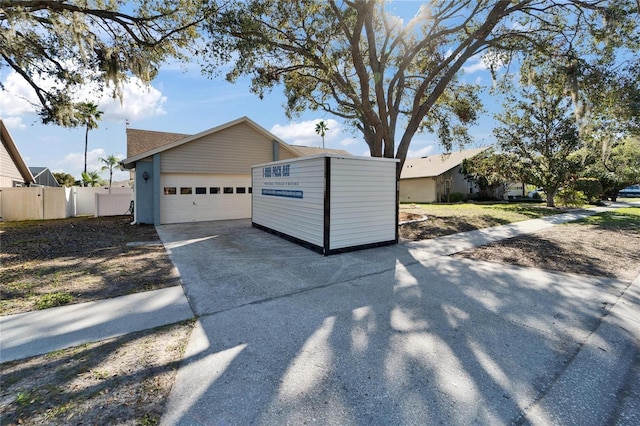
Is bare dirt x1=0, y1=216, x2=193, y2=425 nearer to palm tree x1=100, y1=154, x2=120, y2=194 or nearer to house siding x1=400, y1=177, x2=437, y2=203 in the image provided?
house siding x1=400, y1=177, x2=437, y2=203

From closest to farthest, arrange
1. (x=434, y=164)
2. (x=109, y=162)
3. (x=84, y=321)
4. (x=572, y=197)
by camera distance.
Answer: (x=84, y=321), (x=572, y=197), (x=434, y=164), (x=109, y=162)

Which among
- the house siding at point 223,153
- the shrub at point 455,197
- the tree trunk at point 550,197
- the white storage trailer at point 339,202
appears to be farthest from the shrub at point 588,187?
the house siding at point 223,153

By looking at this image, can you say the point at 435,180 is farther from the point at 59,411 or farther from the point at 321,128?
the point at 59,411

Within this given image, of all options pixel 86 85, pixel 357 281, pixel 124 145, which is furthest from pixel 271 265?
pixel 124 145

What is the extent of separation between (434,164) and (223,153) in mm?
19314

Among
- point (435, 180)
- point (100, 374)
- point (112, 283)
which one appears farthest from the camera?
point (435, 180)

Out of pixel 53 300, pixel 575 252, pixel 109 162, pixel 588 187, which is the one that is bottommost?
pixel 53 300

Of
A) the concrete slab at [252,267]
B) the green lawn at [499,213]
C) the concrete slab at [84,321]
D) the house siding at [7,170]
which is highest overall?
the house siding at [7,170]

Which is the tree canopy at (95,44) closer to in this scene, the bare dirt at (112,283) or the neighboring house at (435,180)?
the bare dirt at (112,283)

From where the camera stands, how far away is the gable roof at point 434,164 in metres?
24.1

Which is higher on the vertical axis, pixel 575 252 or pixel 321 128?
pixel 321 128

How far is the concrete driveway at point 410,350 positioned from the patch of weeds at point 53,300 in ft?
5.41

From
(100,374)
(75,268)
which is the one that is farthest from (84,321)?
(75,268)

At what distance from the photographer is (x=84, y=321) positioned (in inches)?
135
